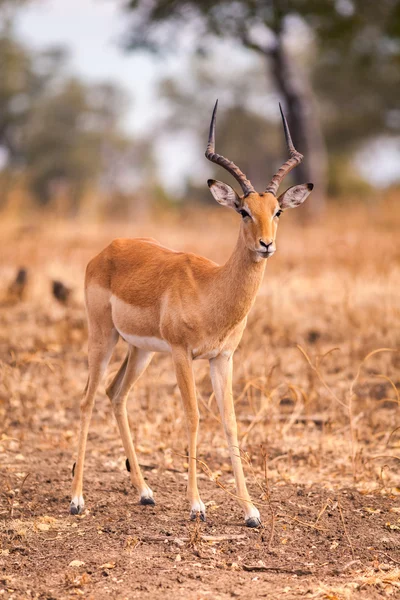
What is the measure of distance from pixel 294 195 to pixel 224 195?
42 centimetres

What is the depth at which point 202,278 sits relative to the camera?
501 centimetres

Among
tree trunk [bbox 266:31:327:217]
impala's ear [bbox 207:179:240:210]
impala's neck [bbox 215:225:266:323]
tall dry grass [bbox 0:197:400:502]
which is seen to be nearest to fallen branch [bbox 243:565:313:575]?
tall dry grass [bbox 0:197:400:502]

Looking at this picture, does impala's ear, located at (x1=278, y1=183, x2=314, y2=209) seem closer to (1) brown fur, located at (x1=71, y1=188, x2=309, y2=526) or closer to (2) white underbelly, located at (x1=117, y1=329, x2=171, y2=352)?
(1) brown fur, located at (x1=71, y1=188, x2=309, y2=526)

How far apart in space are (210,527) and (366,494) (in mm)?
1230

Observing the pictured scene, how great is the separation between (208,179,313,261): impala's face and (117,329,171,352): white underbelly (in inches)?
31.0

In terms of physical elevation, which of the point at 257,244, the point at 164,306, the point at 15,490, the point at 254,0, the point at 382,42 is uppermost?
the point at 382,42

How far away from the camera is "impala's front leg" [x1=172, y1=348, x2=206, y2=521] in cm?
485

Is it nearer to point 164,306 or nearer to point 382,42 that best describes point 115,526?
point 164,306

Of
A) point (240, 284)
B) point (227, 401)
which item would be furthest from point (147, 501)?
point (240, 284)

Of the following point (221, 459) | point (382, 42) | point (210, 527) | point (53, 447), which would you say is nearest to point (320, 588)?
point (210, 527)

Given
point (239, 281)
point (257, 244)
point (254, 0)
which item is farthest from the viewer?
point (254, 0)

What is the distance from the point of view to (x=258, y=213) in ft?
15.0

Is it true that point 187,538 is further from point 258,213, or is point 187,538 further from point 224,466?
point 258,213

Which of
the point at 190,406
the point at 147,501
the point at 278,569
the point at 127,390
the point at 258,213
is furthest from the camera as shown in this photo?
the point at 127,390
